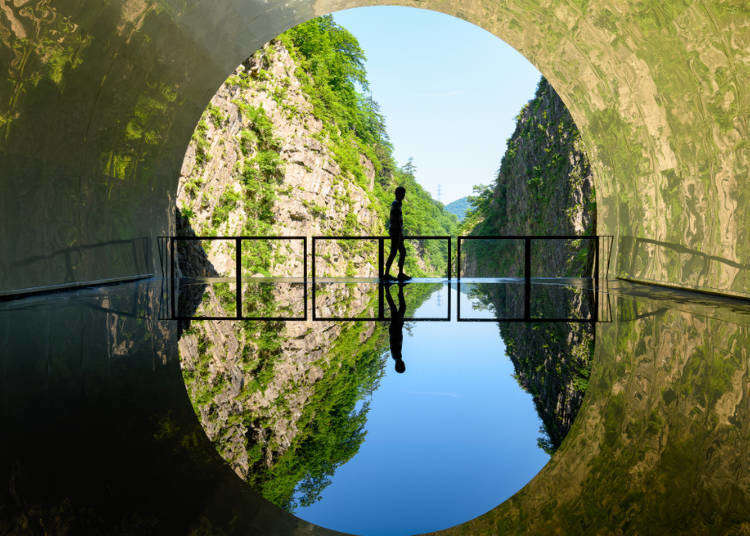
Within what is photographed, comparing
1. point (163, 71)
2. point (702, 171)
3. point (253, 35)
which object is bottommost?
point (702, 171)

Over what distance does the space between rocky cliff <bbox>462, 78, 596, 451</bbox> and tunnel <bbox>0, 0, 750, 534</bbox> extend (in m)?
0.19

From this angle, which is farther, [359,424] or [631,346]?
[631,346]

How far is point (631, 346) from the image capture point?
417cm

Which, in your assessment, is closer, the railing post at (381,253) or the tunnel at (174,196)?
the tunnel at (174,196)

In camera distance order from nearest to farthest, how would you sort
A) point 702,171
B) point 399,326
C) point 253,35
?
point 399,326 < point 702,171 < point 253,35

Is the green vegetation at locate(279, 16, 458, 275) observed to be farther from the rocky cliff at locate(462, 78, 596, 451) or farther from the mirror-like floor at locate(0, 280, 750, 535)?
the mirror-like floor at locate(0, 280, 750, 535)

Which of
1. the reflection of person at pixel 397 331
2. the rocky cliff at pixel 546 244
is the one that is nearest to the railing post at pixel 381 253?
the reflection of person at pixel 397 331

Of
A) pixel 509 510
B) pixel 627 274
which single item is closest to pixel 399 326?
pixel 509 510

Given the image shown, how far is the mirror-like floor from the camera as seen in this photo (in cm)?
162

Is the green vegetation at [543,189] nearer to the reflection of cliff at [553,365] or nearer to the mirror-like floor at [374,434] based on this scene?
the reflection of cliff at [553,365]

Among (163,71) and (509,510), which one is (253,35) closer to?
(163,71)

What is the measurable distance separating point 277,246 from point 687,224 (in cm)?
1733

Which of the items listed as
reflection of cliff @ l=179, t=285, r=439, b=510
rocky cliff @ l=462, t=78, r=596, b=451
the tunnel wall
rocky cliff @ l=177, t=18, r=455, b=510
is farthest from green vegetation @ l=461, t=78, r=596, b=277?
reflection of cliff @ l=179, t=285, r=439, b=510

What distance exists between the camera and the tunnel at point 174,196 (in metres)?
1.85
